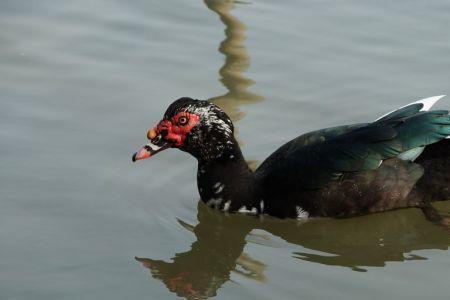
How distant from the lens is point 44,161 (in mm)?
9492

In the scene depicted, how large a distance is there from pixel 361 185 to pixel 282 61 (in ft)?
9.27

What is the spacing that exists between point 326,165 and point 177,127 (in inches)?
47.8

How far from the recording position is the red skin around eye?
8875 mm

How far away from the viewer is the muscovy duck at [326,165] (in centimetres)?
868

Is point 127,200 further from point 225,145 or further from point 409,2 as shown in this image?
point 409,2

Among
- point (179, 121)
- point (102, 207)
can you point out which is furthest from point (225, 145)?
point (102, 207)

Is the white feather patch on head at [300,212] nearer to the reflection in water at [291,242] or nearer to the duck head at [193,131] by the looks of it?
the reflection in water at [291,242]

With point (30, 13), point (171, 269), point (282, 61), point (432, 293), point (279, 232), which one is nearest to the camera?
point (432, 293)

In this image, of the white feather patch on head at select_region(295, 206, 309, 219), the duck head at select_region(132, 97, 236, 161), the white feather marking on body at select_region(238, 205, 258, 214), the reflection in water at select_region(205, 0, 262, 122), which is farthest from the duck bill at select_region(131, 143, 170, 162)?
the reflection in water at select_region(205, 0, 262, 122)

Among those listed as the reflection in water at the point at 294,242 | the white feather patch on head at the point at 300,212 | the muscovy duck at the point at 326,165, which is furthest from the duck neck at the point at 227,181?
the white feather patch on head at the point at 300,212

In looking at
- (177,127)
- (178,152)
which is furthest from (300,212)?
(178,152)

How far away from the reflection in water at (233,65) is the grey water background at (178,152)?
19 millimetres

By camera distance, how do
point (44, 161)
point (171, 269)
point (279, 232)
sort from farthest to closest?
point (44, 161) → point (279, 232) → point (171, 269)

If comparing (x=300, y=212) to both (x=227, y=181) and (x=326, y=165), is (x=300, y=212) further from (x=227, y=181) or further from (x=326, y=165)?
(x=227, y=181)
